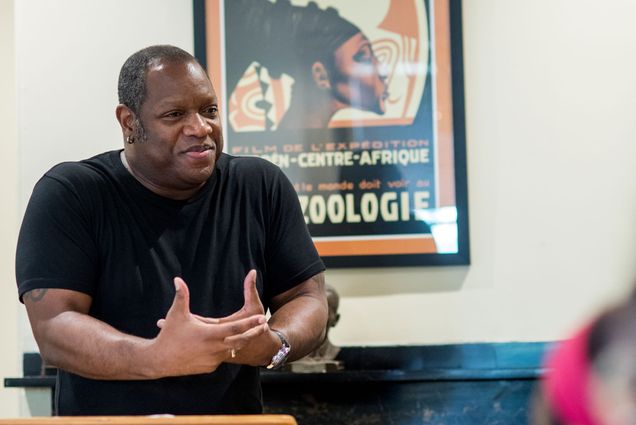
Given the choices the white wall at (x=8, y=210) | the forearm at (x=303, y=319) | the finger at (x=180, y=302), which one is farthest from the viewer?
the white wall at (x=8, y=210)

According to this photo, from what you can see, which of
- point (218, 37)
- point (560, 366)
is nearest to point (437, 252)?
point (218, 37)

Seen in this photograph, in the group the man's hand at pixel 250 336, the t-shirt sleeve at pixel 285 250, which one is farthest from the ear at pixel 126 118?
the man's hand at pixel 250 336

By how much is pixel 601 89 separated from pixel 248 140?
1202mm

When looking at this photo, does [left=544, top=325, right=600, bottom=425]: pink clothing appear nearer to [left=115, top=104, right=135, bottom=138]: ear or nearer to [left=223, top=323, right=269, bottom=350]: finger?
[left=223, top=323, right=269, bottom=350]: finger

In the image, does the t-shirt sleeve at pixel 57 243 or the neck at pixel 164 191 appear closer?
the t-shirt sleeve at pixel 57 243

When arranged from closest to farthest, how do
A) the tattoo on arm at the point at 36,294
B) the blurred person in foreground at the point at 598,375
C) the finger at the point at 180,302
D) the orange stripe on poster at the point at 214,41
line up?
the blurred person in foreground at the point at 598,375, the finger at the point at 180,302, the tattoo on arm at the point at 36,294, the orange stripe on poster at the point at 214,41

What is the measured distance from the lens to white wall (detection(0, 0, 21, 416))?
3.56m

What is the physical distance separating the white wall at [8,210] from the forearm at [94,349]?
72.2 inches

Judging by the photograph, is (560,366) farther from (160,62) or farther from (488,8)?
(488,8)

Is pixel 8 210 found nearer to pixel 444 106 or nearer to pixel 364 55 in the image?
pixel 364 55

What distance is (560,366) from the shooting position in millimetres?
475

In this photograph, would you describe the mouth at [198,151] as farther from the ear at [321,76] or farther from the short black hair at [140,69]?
the ear at [321,76]

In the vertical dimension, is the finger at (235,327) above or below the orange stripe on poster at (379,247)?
below

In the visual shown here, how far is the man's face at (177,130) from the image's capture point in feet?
6.32
